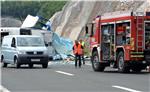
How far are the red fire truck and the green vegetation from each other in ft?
333

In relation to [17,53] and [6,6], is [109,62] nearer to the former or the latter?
[17,53]

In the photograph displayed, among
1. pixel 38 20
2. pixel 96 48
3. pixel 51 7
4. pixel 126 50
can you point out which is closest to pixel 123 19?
pixel 126 50

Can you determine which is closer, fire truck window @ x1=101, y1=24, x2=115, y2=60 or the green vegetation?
fire truck window @ x1=101, y1=24, x2=115, y2=60

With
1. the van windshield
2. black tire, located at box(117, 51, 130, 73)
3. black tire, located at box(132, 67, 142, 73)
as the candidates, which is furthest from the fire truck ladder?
the van windshield

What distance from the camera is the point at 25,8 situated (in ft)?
443

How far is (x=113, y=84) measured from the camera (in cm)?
1912

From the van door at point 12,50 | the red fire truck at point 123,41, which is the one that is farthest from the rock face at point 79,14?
the red fire truck at point 123,41

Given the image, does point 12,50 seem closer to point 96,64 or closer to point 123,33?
point 96,64

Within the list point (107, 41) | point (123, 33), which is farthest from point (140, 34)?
point (107, 41)

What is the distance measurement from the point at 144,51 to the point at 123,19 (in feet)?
5.78

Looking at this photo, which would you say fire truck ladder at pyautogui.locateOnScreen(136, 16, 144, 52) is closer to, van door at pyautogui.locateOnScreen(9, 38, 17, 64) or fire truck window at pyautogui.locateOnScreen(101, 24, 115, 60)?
fire truck window at pyautogui.locateOnScreen(101, 24, 115, 60)

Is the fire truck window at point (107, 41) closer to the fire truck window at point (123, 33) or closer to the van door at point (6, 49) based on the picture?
the fire truck window at point (123, 33)

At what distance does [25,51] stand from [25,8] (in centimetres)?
10495

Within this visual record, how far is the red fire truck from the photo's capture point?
25.6m
